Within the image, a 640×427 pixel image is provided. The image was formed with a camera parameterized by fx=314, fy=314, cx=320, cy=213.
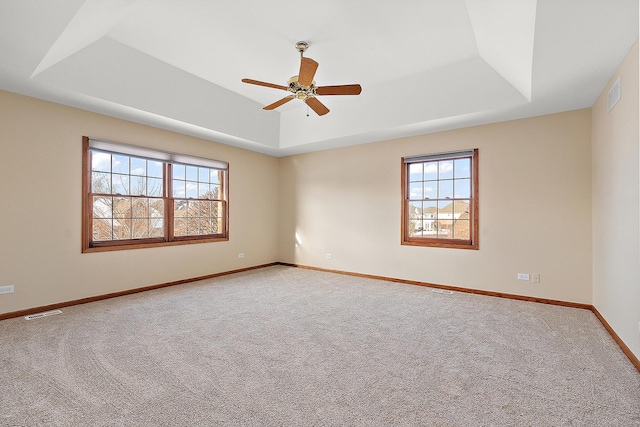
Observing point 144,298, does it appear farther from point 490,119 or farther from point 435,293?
point 490,119

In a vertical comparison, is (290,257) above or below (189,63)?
below

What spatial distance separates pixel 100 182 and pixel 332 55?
11.6 ft

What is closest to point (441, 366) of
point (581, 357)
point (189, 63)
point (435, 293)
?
point (581, 357)

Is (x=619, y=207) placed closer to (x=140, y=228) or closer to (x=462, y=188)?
(x=462, y=188)

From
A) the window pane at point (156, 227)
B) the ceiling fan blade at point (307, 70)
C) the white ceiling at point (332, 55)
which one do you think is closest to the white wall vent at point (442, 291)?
the white ceiling at point (332, 55)

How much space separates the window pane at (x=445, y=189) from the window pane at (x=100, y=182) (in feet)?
16.3

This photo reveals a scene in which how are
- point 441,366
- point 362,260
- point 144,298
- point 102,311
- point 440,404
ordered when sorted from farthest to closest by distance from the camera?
point 362,260, point 144,298, point 102,311, point 441,366, point 440,404

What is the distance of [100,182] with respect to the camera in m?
4.33

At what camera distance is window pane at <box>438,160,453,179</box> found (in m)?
4.98

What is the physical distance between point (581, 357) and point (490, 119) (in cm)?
308

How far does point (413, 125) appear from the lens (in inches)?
182

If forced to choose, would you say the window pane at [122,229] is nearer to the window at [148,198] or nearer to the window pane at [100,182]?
the window at [148,198]

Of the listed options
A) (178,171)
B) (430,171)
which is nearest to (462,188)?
(430,171)

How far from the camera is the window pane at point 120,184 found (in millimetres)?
4461
